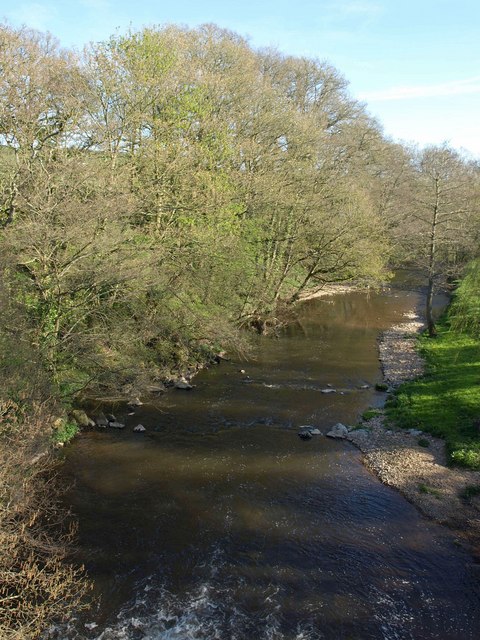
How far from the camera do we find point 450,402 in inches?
777

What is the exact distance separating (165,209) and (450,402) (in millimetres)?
15534

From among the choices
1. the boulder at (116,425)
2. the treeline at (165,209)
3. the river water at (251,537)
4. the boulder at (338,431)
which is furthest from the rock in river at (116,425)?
the boulder at (338,431)

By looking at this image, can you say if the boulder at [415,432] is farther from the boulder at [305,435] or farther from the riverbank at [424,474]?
the boulder at [305,435]

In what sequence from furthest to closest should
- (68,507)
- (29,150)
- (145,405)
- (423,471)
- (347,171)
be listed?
1. (347,171)
2. (145,405)
3. (29,150)
4. (423,471)
5. (68,507)

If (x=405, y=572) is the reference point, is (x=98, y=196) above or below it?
above

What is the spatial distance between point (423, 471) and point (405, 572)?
4866mm

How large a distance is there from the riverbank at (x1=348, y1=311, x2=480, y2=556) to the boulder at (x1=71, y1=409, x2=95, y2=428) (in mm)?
10053

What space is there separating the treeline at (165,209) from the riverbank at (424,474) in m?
8.88

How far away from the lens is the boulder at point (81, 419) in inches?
720

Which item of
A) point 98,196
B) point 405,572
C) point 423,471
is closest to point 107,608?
point 405,572

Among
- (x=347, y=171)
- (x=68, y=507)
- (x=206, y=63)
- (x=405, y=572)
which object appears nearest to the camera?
(x=405, y=572)

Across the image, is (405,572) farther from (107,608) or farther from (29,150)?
(29,150)

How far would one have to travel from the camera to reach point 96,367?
57.8 ft

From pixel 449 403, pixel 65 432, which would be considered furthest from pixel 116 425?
pixel 449 403
